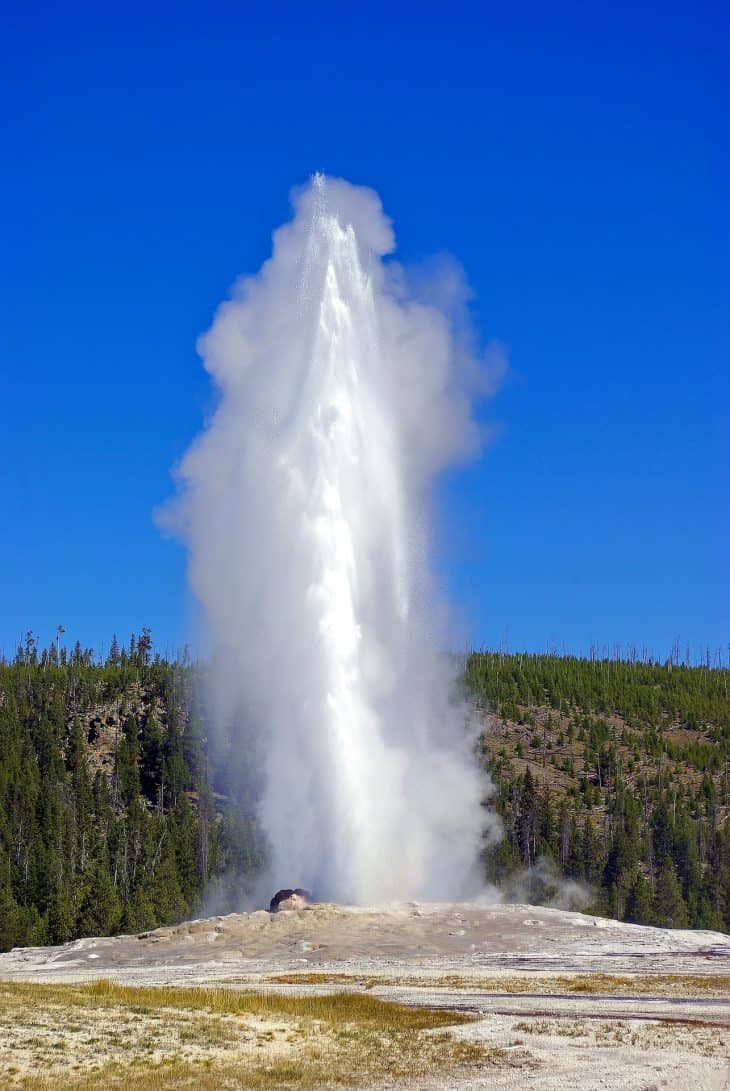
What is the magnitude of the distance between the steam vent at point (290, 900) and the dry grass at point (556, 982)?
8.61 meters

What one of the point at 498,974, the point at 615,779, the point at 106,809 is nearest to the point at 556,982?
the point at 498,974

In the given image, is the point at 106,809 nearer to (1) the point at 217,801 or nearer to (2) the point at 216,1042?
(1) the point at 217,801

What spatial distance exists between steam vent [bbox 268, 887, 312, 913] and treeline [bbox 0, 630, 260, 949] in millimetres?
22415

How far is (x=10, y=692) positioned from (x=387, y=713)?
74026 millimetres

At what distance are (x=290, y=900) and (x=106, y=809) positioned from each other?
4769 centimetres

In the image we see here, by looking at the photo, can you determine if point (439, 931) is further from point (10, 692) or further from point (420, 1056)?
point (10, 692)

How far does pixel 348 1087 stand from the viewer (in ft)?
66.3

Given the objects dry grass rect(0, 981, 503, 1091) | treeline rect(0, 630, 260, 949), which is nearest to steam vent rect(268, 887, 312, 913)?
dry grass rect(0, 981, 503, 1091)

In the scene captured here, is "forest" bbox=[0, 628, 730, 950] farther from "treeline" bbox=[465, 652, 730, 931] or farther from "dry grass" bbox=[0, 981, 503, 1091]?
"dry grass" bbox=[0, 981, 503, 1091]

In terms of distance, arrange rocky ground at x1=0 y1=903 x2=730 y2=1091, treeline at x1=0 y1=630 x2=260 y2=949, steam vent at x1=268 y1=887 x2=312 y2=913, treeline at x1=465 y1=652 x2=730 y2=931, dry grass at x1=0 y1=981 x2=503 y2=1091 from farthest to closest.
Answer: treeline at x1=465 y1=652 x2=730 y2=931 < treeline at x1=0 y1=630 x2=260 y2=949 < steam vent at x1=268 y1=887 x2=312 y2=913 < rocky ground at x1=0 y1=903 x2=730 y2=1091 < dry grass at x1=0 y1=981 x2=503 y2=1091

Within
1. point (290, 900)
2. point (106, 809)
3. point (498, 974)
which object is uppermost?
point (106, 809)

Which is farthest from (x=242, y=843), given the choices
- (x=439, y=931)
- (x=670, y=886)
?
(x=439, y=931)

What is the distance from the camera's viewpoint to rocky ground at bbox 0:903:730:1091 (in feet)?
72.2

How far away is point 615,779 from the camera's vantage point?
122188 millimetres
